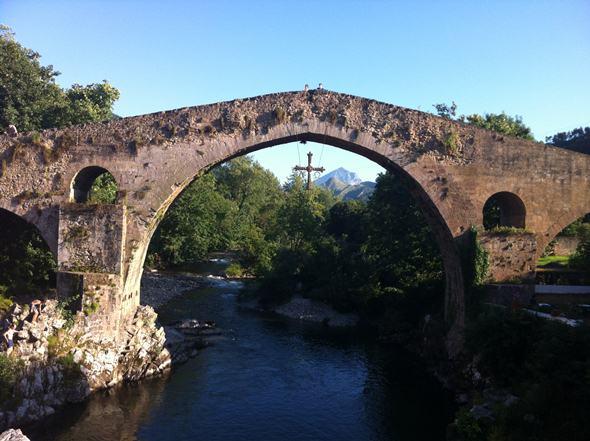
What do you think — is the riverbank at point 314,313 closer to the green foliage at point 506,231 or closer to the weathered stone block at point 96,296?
the green foliage at point 506,231

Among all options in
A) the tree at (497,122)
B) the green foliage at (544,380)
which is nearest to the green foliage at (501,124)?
the tree at (497,122)

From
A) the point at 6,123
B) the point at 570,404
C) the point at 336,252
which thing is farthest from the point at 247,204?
the point at 570,404

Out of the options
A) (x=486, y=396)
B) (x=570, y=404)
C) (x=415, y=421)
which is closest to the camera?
(x=570, y=404)

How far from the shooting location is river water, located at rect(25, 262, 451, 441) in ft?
39.5

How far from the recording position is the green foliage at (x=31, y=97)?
23.6m

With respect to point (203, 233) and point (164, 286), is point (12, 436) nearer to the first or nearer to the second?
point (164, 286)

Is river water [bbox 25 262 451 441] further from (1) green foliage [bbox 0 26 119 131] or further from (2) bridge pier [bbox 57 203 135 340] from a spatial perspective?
(1) green foliage [bbox 0 26 119 131]

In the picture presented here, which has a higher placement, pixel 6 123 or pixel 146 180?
pixel 6 123

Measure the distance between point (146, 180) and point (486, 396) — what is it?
11.7m

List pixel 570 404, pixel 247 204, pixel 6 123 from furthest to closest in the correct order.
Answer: pixel 247 204
pixel 6 123
pixel 570 404

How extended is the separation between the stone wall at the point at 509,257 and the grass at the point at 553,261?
404 centimetres

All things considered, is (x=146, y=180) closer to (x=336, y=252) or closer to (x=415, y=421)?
(x=415, y=421)

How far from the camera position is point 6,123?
2370 cm

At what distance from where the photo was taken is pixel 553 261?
20.2 m
